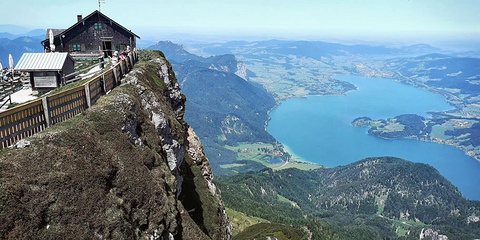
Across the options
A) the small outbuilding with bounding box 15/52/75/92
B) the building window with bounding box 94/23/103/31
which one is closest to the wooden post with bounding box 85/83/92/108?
the small outbuilding with bounding box 15/52/75/92

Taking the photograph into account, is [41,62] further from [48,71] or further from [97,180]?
[97,180]

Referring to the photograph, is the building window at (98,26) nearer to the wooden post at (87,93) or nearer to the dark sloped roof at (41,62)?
the dark sloped roof at (41,62)

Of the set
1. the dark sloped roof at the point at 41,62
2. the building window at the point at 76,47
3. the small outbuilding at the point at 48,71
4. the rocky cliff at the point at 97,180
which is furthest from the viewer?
the building window at the point at 76,47

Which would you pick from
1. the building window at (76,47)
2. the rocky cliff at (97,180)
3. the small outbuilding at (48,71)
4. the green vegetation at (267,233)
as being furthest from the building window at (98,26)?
the green vegetation at (267,233)

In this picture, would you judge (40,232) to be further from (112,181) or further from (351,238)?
(351,238)

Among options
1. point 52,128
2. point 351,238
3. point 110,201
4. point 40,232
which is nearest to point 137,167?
point 110,201

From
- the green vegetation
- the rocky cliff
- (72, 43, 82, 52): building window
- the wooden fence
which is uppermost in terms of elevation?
(72, 43, 82, 52): building window

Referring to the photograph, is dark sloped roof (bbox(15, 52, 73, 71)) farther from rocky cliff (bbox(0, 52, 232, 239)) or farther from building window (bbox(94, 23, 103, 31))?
building window (bbox(94, 23, 103, 31))
